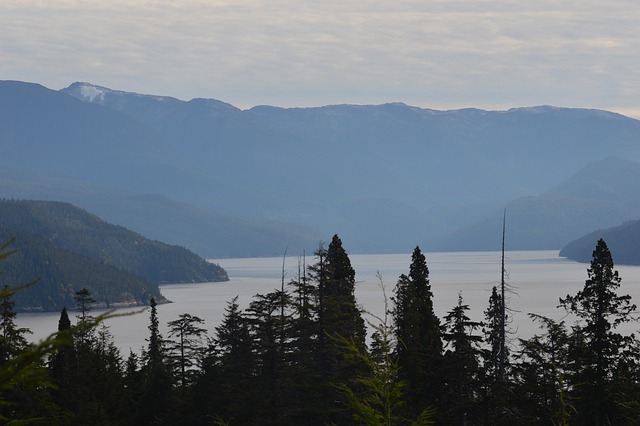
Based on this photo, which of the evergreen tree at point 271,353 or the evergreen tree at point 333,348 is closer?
the evergreen tree at point 333,348

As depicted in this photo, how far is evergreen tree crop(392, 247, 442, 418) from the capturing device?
41.0m

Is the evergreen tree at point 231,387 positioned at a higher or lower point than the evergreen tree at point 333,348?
lower

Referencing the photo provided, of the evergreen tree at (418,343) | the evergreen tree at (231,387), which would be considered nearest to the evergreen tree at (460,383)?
the evergreen tree at (418,343)

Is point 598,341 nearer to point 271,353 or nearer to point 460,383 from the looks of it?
point 460,383

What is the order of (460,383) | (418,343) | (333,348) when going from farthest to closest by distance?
(418,343) → (460,383) → (333,348)

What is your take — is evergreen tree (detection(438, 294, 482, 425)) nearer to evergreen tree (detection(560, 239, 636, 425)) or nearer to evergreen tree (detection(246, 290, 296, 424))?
evergreen tree (detection(560, 239, 636, 425))

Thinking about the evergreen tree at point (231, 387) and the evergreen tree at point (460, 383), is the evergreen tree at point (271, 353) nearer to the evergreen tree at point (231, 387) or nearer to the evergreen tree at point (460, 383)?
the evergreen tree at point (231, 387)

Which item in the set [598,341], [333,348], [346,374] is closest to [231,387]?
[346,374]

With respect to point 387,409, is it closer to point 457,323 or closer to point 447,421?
point 447,421

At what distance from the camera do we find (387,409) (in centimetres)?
1477

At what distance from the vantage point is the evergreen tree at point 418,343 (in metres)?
41.0

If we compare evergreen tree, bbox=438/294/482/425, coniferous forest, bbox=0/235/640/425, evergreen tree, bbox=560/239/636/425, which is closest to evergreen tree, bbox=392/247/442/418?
coniferous forest, bbox=0/235/640/425

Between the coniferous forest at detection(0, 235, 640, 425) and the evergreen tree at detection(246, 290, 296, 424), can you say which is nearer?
the coniferous forest at detection(0, 235, 640, 425)

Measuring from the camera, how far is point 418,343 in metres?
45.4
